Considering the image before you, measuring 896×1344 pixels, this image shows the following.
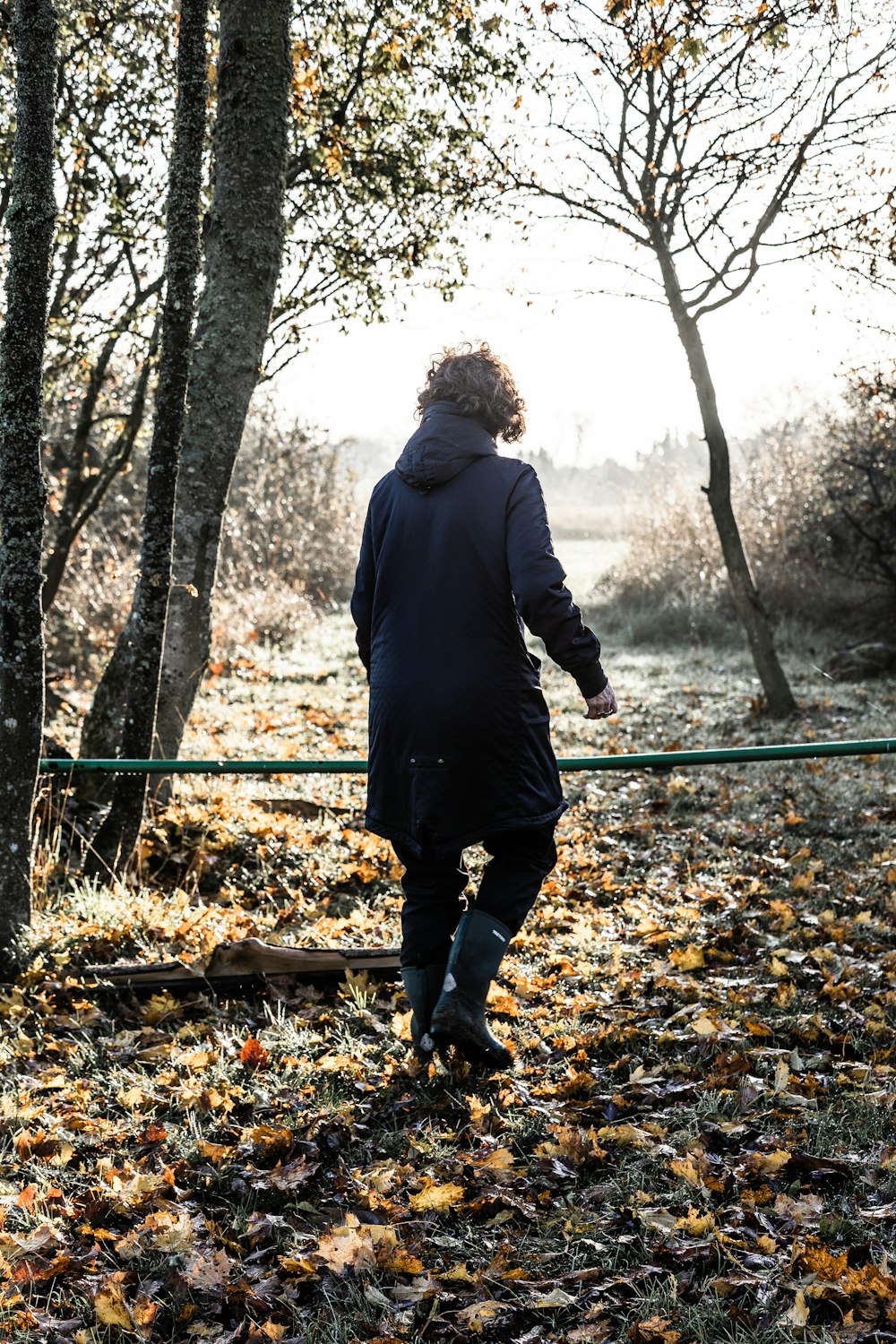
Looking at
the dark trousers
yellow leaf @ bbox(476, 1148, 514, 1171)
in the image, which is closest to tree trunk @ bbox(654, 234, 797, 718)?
the dark trousers

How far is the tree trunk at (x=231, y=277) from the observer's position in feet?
16.4

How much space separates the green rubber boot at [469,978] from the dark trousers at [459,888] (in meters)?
0.05

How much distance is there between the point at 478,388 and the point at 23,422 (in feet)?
5.58

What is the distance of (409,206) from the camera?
8406 mm

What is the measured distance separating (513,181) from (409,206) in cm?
144

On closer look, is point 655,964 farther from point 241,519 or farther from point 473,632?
point 241,519

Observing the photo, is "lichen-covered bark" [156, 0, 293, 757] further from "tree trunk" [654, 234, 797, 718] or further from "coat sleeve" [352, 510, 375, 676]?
"tree trunk" [654, 234, 797, 718]

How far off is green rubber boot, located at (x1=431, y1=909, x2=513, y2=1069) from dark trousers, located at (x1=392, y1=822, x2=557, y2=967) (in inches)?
1.9

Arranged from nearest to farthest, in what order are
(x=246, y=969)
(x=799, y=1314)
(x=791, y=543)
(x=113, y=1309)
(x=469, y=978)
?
(x=799, y=1314) → (x=113, y=1309) → (x=469, y=978) → (x=246, y=969) → (x=791, y=543)

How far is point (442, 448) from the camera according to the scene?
2.87m

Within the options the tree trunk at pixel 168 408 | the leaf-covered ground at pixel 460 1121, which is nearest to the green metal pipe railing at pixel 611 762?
the tree trunk at pixel 168 408

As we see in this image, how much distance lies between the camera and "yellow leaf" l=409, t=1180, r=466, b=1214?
7.95 ft

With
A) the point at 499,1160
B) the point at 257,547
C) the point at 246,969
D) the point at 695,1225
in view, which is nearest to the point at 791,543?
the point at 257,547

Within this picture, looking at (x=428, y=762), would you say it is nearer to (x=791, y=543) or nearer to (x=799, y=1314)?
(x=799, y=1314)
